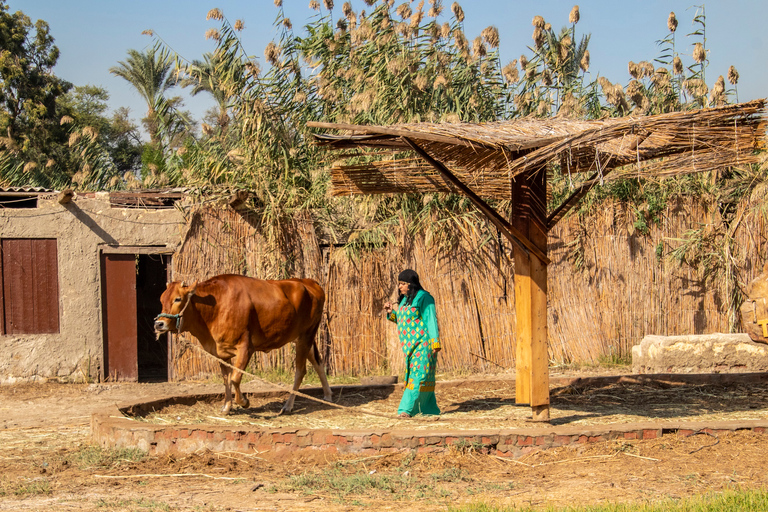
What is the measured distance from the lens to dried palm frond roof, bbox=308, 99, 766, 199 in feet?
20.3

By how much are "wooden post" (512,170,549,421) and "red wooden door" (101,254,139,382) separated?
6.39 metres

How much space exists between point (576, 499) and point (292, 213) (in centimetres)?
721

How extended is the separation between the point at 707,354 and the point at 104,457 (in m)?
7.80

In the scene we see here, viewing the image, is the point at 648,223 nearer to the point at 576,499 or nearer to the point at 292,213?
the point at 292,213

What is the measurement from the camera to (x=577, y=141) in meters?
6.10

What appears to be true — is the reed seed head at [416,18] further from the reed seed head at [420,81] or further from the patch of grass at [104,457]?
the patch of grass at [104,457]

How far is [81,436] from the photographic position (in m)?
7.76

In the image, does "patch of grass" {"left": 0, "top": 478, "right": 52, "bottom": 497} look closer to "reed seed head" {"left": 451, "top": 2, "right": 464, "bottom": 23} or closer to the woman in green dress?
the woman in green dress

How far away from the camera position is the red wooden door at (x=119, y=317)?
11.3 metres

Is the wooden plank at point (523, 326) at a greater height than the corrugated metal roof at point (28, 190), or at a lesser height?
lesser

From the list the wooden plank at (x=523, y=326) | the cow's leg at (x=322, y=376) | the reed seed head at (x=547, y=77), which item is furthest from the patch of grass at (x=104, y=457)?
the reed seed head at (x=547, y=77)

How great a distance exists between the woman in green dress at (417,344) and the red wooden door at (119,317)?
5.04 meters

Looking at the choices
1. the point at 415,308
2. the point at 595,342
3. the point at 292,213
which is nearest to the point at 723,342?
the point at 595,342

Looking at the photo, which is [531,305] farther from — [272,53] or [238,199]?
[272,53]
